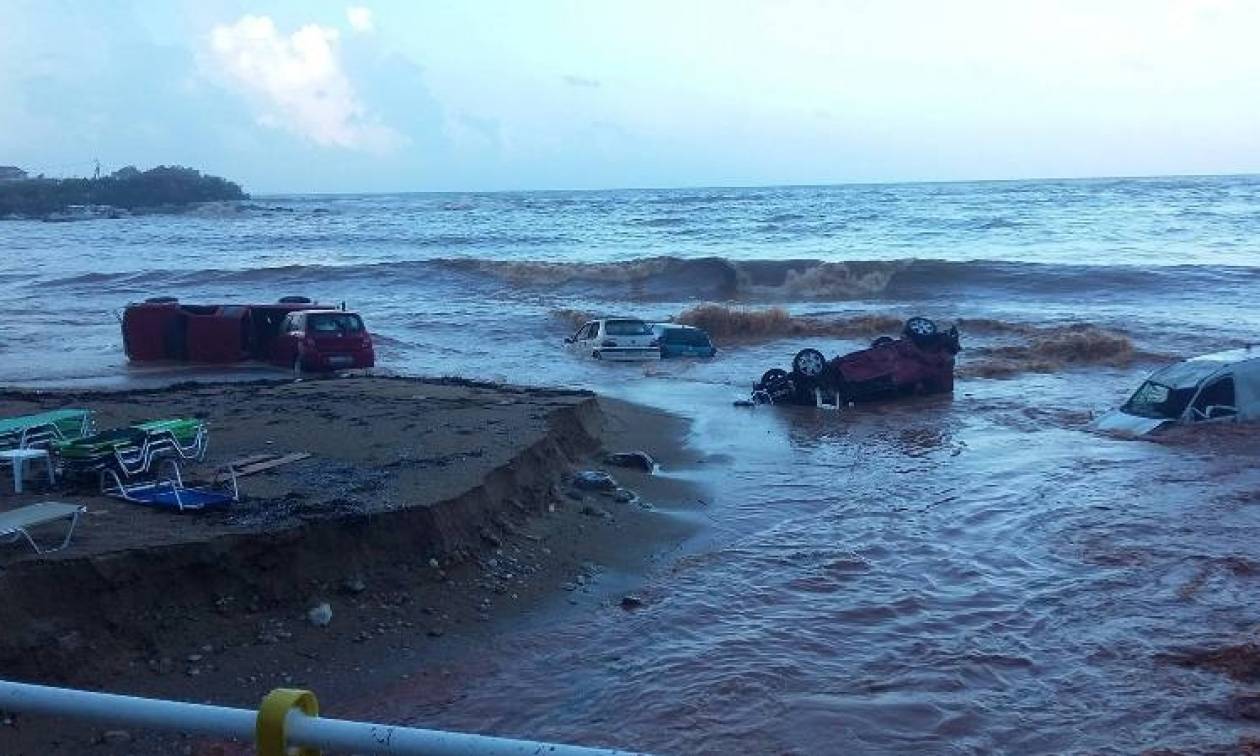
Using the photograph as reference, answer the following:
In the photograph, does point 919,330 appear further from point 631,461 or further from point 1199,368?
point 631,461

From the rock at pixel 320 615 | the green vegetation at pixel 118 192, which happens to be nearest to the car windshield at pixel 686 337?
the rock at pixel 320 615

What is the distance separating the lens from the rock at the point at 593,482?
12.5 meters

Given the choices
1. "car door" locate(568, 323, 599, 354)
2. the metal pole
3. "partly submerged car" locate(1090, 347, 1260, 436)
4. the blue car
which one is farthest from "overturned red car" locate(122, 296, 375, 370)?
the metal pole

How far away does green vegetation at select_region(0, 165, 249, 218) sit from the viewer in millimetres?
115125

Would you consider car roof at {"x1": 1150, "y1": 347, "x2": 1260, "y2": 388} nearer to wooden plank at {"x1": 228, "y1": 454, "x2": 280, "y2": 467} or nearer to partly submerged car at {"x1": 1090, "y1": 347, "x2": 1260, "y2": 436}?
partly submerged car at {"x1": 1090, "y1": 347, "x2": 1260, "y2": 436}

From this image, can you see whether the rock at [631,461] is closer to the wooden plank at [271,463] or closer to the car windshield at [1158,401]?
the wooden plank at [271,463]

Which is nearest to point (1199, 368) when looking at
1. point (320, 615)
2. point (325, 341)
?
point (320, 615)

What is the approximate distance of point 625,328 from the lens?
88.3 ft

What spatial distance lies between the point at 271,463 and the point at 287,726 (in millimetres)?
9317

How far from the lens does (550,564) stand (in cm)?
1036

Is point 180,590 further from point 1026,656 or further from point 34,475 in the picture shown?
point 1026,656

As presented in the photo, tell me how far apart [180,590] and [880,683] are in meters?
4.68

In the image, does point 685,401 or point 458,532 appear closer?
point 458,532

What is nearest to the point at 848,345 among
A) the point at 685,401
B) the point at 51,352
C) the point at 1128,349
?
the point at 1128,349
